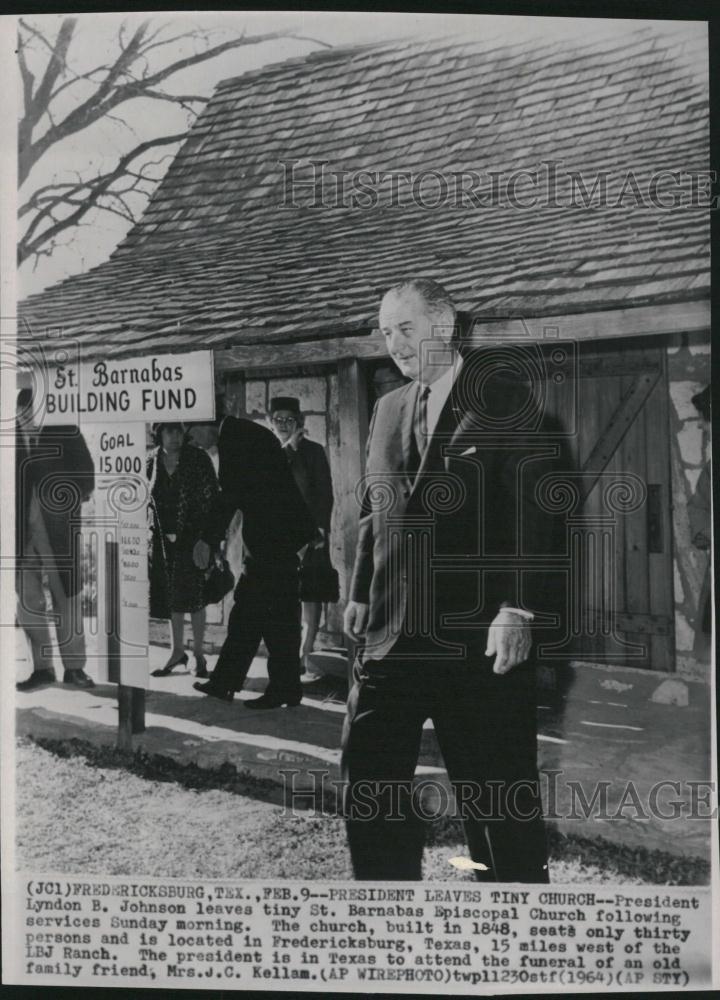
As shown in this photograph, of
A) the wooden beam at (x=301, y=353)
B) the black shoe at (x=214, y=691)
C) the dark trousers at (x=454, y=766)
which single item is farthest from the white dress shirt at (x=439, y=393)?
the black shoe at (x=214, y=691)

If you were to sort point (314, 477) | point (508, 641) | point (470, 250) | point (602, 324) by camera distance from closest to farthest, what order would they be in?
1. point (602, 324)
2. point (508, 641)
3. point (470, 250)
4. point (314, 477)

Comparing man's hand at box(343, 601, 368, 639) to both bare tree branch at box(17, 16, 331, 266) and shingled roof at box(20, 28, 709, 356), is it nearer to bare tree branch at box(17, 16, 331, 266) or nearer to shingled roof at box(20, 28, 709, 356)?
shingled roof at box(20, 28, 709, 356)

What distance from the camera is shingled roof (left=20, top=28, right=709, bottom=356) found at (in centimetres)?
429

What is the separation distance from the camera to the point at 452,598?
14.2 ft

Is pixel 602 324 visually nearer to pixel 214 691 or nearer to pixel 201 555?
pixel 201 555

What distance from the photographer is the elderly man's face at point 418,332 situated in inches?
171

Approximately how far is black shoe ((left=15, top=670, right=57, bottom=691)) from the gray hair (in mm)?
2569

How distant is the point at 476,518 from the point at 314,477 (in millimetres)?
835

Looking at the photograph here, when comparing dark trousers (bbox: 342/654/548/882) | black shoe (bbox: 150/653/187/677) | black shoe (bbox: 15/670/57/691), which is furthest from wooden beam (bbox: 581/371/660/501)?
black shoe (bbox: 15/670/57/691)

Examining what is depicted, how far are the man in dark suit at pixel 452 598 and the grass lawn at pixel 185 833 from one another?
0.15 metres

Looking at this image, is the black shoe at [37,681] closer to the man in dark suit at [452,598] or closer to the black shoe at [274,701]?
the black shoe at [274,701]

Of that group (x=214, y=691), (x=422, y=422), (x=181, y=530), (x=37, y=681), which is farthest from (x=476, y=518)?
(x=37, y=681)

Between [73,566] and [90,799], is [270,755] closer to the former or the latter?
[90,799]

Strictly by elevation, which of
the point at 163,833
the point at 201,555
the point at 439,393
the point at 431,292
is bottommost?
the point at 163,833
